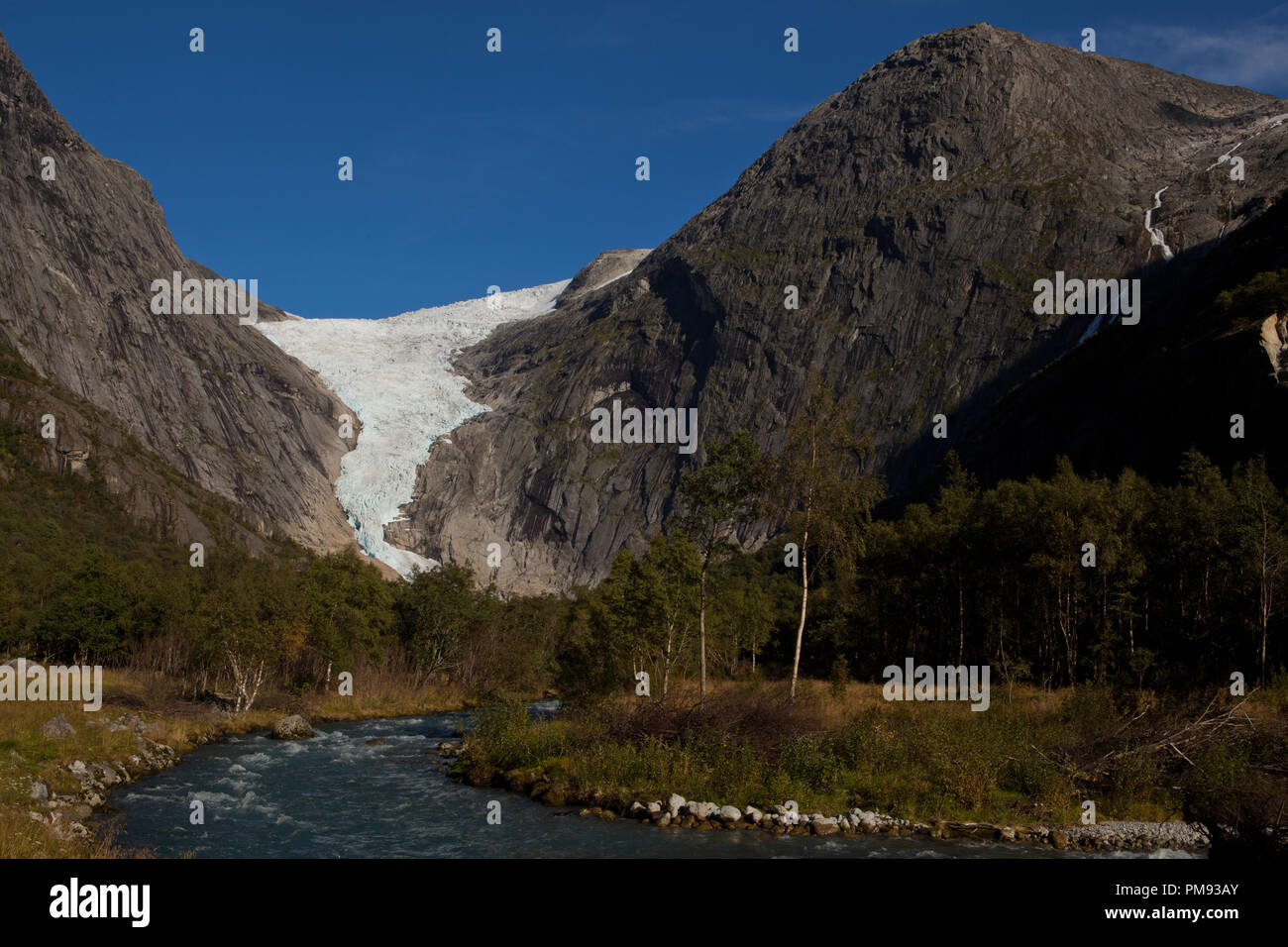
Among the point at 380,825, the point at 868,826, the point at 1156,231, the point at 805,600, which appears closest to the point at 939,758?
the point at 868,826

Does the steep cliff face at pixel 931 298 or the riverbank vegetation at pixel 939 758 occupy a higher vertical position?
the steep cliff face at pixel 931 298

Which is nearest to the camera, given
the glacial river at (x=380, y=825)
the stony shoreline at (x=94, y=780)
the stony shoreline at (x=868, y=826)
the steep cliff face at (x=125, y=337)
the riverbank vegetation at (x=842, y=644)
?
the stony shoreline at (x=868, y=826)

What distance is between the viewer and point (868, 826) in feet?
77.8

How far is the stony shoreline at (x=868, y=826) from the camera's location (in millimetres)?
21797

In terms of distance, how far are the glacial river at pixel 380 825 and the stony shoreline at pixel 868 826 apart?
0.51m

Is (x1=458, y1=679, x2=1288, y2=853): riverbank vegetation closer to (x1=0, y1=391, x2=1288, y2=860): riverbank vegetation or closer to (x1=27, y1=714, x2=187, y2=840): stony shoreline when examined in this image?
(x1=0, y1=391, x2=1288, y2=860): riverbank vegetation

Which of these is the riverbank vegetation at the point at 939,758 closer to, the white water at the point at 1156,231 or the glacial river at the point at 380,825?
the glacial river at the point at 380,825

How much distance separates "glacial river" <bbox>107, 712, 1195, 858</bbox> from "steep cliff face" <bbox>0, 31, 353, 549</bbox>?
327ft

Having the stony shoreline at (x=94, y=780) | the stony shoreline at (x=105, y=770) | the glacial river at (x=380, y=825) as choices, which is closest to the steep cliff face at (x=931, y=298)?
the stony shoreline at (x=105, y=770)

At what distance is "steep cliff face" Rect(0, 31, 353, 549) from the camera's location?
5546 inches

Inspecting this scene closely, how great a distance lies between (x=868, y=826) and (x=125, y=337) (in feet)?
565

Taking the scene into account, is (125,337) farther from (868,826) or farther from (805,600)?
(868,826)

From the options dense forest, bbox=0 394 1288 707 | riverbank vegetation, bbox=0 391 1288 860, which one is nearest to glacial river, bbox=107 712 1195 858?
riverbank vegetation, bbox=0 391 1288 860

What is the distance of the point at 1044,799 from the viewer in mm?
24469
